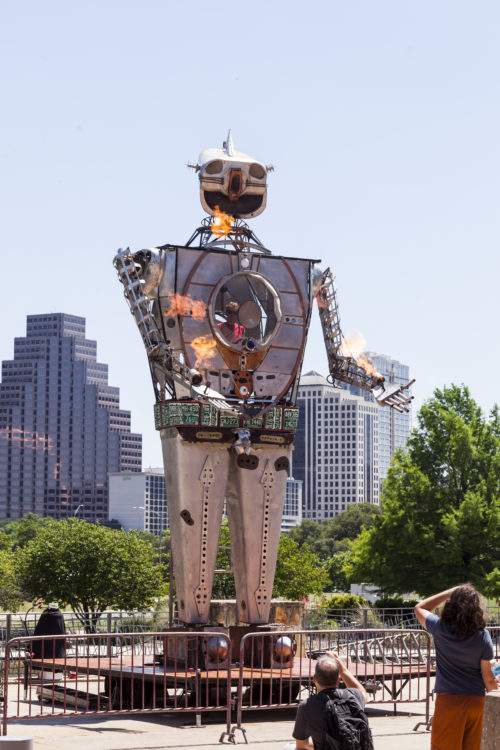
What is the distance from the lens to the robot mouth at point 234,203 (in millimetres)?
14555

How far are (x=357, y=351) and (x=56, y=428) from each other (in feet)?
529

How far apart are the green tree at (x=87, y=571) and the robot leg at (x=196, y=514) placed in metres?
16.3

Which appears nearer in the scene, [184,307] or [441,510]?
[184,307]

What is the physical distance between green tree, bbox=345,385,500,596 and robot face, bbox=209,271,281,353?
1582cm

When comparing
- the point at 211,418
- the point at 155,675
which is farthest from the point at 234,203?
the point at 155,675

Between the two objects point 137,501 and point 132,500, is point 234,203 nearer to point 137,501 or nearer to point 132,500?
point 137,501

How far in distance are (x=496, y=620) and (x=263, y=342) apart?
1347 cm

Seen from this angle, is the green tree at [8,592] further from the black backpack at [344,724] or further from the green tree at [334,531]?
the green tree at [334,531]

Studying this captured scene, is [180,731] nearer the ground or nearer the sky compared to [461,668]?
nearer the ground

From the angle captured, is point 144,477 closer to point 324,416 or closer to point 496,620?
point 324,416

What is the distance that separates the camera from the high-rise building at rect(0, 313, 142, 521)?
171500 millimetres

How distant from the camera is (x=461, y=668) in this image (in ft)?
21.7

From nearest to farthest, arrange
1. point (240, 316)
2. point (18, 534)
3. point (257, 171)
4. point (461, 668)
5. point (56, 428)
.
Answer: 1. point (461, 668)
2. point (240, 316)
3. point (257, 171)
4. point (18, 534)
5. point (56, 428)

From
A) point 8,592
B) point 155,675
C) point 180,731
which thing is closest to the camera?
point 180,731
